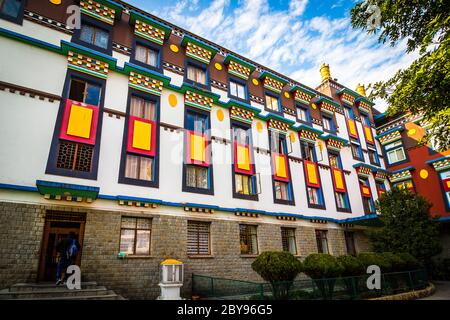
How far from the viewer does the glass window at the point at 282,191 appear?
59.0ft

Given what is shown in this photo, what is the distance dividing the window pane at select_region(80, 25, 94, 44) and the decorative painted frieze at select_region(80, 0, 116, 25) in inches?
29.6

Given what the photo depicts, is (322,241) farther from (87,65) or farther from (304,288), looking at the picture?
(87,65)

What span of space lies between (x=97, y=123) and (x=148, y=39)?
22.3 feet

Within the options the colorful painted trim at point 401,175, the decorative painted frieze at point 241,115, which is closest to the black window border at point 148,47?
the decorative painted frieze at point 241,115

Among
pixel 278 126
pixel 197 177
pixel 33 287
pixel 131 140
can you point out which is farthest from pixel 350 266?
pixel 33 287

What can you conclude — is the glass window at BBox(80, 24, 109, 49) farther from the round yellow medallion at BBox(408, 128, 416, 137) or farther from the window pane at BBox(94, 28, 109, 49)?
the round yellow medallion at BBox(408, 128, 416, 137)

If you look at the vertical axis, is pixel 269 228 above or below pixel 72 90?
below

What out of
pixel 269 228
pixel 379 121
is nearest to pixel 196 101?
pixel 269 228

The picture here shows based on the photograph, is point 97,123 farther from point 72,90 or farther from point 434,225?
point 434,225

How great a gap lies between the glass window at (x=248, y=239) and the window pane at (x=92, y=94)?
10.4 m

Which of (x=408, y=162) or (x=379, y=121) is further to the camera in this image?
(x=379, y=121)

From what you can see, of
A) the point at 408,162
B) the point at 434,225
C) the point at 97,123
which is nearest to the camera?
the point at 97,123

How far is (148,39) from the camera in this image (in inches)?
632

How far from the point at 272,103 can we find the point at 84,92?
536 inches
